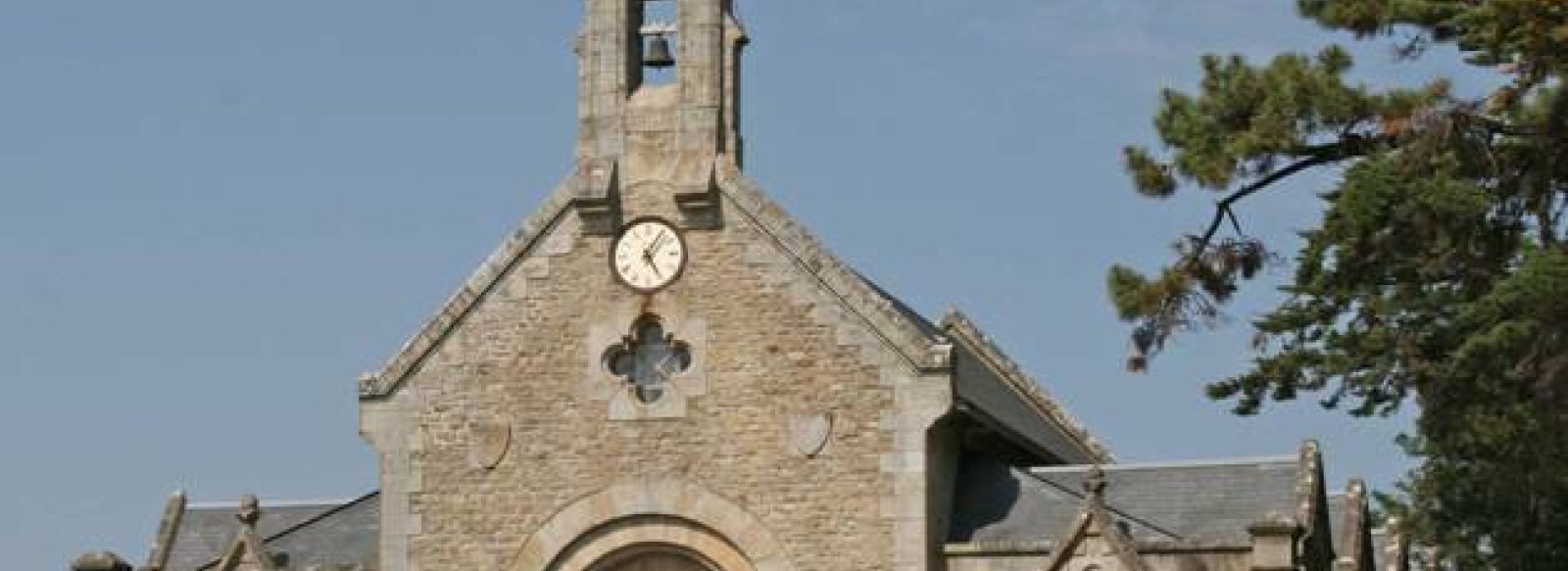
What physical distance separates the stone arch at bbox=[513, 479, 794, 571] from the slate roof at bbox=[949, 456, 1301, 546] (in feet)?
7.98

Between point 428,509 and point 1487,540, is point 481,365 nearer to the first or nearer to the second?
point 428,509

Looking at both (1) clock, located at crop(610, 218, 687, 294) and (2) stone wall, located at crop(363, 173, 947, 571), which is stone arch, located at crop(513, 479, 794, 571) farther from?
(1) clock, located at crop(610, 218, 687, 294)

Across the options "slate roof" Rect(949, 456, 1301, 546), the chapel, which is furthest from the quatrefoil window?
"slate roof" Rect(949, 456, 1301, 546)

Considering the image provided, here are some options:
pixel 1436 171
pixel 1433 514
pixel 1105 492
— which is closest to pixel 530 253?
pixel 1105 492

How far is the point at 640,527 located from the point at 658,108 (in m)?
4.67

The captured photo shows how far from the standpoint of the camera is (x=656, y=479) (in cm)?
3616

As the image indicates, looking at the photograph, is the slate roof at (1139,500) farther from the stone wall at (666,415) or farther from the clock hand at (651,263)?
the clock hand at (651,263)

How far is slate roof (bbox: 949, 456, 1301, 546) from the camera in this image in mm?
35375

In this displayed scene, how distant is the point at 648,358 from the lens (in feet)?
120

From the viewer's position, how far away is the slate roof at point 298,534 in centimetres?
3788

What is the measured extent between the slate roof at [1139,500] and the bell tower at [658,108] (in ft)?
13.9

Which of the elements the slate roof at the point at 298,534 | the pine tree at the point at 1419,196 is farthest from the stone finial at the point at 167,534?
the pine tree at the point at 1419,196

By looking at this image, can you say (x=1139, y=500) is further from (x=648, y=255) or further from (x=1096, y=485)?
(x=648, y=255)

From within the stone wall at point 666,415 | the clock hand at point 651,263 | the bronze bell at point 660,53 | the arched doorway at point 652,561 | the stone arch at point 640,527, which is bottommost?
the arched doorway at point 652,561
